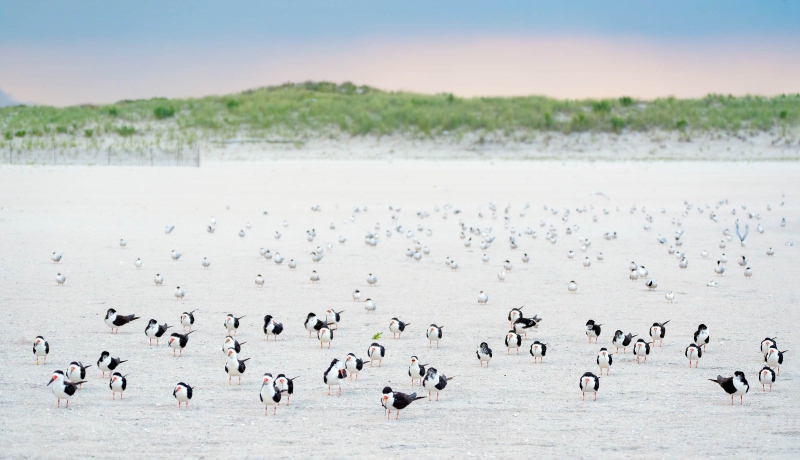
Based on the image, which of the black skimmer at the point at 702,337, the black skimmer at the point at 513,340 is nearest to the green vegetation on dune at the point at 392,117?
the black skimmer at the point at 513,340

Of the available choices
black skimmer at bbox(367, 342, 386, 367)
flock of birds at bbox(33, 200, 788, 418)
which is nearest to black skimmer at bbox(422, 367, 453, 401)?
flock of birds at bbox(33, 200, 788, 418)

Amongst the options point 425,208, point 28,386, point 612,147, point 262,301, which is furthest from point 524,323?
point 612,147

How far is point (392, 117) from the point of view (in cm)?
6844

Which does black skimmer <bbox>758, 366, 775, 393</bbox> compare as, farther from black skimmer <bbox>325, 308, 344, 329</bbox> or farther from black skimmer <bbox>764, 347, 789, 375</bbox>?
black skimmer <bbox>325, 308, 344, 329</bbox>

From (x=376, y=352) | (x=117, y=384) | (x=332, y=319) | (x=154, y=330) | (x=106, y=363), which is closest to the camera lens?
→ (x=117, y=384)

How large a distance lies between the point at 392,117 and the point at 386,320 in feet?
171

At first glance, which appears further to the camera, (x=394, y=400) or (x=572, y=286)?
(x=572, y=286)

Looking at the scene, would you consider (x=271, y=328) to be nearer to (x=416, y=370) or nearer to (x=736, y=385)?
(x=416, y=370)

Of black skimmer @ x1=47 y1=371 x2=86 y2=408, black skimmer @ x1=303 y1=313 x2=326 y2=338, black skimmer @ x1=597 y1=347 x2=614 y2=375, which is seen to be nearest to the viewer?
black skimmer @ x1=47 y1=371 x2=86 y2=408

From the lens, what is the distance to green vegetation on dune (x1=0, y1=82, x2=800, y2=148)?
6512cm

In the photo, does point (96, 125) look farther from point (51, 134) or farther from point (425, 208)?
point (425, 208)

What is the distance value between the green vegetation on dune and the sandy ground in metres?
26.6

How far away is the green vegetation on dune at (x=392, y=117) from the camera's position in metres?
65.1

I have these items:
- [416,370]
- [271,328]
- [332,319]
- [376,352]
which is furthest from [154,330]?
[416,370]
